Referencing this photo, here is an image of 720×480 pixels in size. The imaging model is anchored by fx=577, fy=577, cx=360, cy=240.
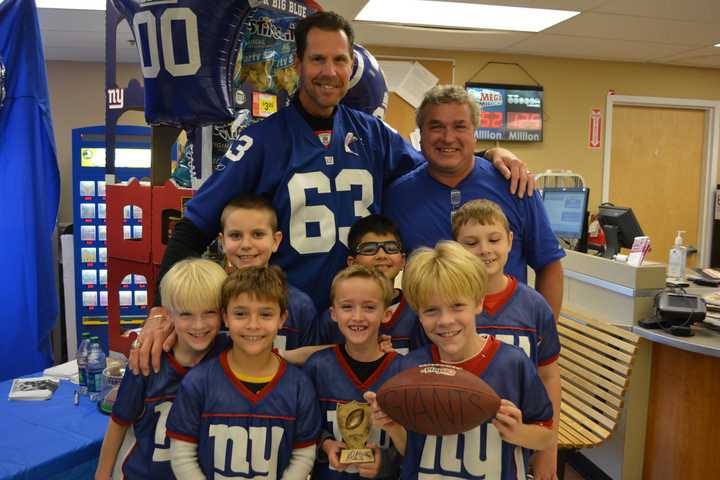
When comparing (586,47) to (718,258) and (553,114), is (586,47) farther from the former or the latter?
(718,258)

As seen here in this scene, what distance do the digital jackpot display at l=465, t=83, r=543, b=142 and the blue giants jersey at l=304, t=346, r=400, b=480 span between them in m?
4.66

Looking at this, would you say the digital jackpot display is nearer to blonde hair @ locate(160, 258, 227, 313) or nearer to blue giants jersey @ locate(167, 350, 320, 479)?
blonde hair @ locate(160, 258, 227, 313)

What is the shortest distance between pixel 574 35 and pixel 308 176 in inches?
164

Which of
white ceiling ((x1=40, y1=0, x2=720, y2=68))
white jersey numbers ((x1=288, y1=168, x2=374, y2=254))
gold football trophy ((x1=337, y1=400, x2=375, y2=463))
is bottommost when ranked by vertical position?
gold football trophy ((x1=337, y1=400, x2=375, y2=463))

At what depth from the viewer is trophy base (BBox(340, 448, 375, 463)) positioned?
4.42ft

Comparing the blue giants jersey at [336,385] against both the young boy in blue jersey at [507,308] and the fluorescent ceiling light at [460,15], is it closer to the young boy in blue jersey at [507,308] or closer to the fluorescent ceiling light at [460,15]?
the young boy in blue jersey at [507,308]

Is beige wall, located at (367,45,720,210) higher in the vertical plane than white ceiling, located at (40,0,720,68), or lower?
lower

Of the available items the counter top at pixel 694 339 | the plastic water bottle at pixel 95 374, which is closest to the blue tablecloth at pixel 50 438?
the plastic water bottle at pixel 95 374

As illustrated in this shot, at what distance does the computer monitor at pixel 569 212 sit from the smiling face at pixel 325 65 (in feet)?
7.82

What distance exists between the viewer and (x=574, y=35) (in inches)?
199

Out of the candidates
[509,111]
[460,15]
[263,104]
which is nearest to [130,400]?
[263,104]

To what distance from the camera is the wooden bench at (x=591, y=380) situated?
2.46 m

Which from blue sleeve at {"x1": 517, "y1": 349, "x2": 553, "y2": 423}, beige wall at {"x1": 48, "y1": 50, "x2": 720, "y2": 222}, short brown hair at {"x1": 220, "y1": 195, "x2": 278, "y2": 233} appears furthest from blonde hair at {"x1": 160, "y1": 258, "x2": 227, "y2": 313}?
beige wall at {"x1": 48, "y1": 50, "x2": 720, "y2": 222}

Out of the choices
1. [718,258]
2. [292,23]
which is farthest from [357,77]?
[718,258]
